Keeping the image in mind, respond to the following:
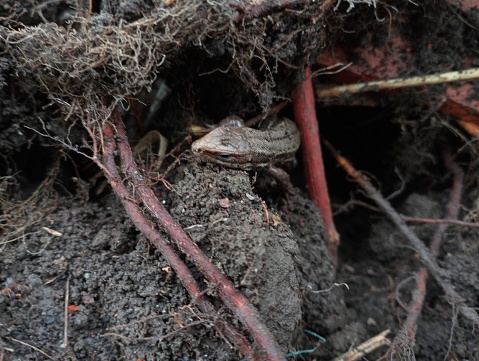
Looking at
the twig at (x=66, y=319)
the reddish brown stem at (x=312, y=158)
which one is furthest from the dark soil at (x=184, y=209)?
the reddish brown stem at (x=312, y=158)

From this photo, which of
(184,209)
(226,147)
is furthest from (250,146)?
(184,209)

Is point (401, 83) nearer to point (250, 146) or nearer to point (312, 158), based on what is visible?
point (312, 158)

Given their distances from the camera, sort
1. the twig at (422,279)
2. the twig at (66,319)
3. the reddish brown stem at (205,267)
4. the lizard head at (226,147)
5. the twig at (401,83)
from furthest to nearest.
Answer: the twig at (401,83)
the lizard head at (226,147)
the twig at (422,279)
the twig at (66,319)
the reddish brown stem at (205,267)

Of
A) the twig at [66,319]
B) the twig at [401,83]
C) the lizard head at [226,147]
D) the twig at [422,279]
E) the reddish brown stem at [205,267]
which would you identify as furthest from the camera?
the twig at [401,83]

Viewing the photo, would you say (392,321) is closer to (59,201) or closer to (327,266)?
(327,266)

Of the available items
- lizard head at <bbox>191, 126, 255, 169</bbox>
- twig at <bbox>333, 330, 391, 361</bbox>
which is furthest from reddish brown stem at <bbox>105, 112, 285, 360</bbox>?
twig at <bbox>333, 330, 391, 361</bbox>

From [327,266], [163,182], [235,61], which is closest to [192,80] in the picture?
[235,61]

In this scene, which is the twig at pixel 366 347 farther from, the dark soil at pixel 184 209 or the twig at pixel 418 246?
the twig at pixel 418 246
